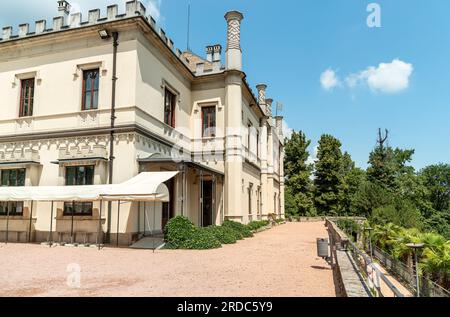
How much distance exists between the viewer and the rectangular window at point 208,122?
21.2 m

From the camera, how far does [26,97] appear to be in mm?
16719

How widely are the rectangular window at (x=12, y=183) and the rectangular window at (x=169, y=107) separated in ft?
23.9

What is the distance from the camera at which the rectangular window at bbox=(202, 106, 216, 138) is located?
21156 millimetres

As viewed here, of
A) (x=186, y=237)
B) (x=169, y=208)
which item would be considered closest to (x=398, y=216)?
(x=169, y=208)

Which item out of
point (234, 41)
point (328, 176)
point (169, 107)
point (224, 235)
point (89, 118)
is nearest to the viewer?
point (224, 235)

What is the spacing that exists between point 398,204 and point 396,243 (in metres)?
14.4

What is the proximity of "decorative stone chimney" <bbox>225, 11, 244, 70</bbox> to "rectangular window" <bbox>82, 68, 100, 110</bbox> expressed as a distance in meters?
8.09

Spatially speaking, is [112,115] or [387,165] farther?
[387,165]

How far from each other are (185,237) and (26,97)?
11088 millimetres

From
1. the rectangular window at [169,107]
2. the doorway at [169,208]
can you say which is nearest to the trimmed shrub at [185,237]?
the doorway at [169,208]

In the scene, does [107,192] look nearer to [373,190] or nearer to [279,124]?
[373,190]

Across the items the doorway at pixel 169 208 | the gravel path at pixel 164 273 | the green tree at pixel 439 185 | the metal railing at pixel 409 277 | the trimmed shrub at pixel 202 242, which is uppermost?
the green tree at pixel 439 185

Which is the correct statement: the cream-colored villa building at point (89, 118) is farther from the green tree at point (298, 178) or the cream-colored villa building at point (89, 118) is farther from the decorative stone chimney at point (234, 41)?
the green tree at point (298, 178)

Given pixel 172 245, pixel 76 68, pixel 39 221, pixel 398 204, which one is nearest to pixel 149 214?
pixel 172 245
